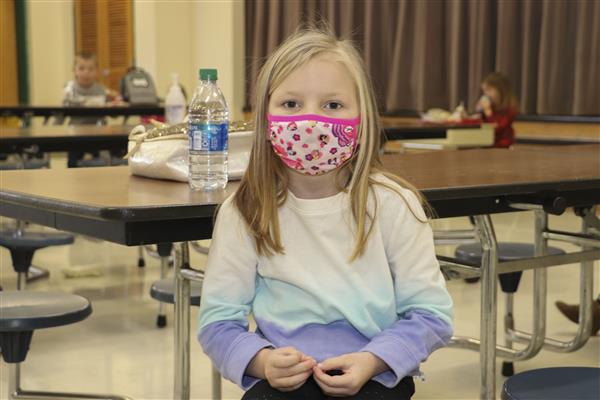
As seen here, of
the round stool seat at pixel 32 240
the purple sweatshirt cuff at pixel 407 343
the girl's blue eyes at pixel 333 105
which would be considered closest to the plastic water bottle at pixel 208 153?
the girl's blue eyes at pixel 333 105

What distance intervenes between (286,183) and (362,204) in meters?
0.14

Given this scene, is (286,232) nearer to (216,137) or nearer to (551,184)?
(216,137)

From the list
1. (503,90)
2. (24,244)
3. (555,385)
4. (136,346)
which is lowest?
(136,346)

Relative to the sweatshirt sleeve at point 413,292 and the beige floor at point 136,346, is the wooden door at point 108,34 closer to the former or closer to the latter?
the beige floor at point 136,346

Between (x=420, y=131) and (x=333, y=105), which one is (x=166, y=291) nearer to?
(x=333, y=105)

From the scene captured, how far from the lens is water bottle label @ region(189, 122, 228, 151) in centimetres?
182

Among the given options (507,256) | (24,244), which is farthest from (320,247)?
(24,244)

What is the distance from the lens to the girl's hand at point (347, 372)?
1347 millimetres

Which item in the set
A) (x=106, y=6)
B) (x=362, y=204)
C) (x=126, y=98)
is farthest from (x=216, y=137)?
(x=106, y=6)

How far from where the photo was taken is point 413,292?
148cm

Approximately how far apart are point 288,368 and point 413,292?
24 cm

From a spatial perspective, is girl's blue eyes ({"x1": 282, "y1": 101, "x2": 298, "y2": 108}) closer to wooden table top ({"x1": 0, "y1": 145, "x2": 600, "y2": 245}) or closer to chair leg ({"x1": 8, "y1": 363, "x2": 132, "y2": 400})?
wooden table top ({"x1": 0, "y1": 145, "x2": 600, "y2": 245})

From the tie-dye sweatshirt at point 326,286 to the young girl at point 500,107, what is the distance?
4952 millimetres

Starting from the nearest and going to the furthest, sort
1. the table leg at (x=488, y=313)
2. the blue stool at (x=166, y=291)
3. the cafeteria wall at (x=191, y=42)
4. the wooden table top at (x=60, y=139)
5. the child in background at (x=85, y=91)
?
the table leg at (x=488, y=313)
the blue stool at (x=166, y=291)
the wooden table top at (x=60, y=139)
the child in background at (x=85, y=91)
the cafeteria wall at (x=191, y=42)
